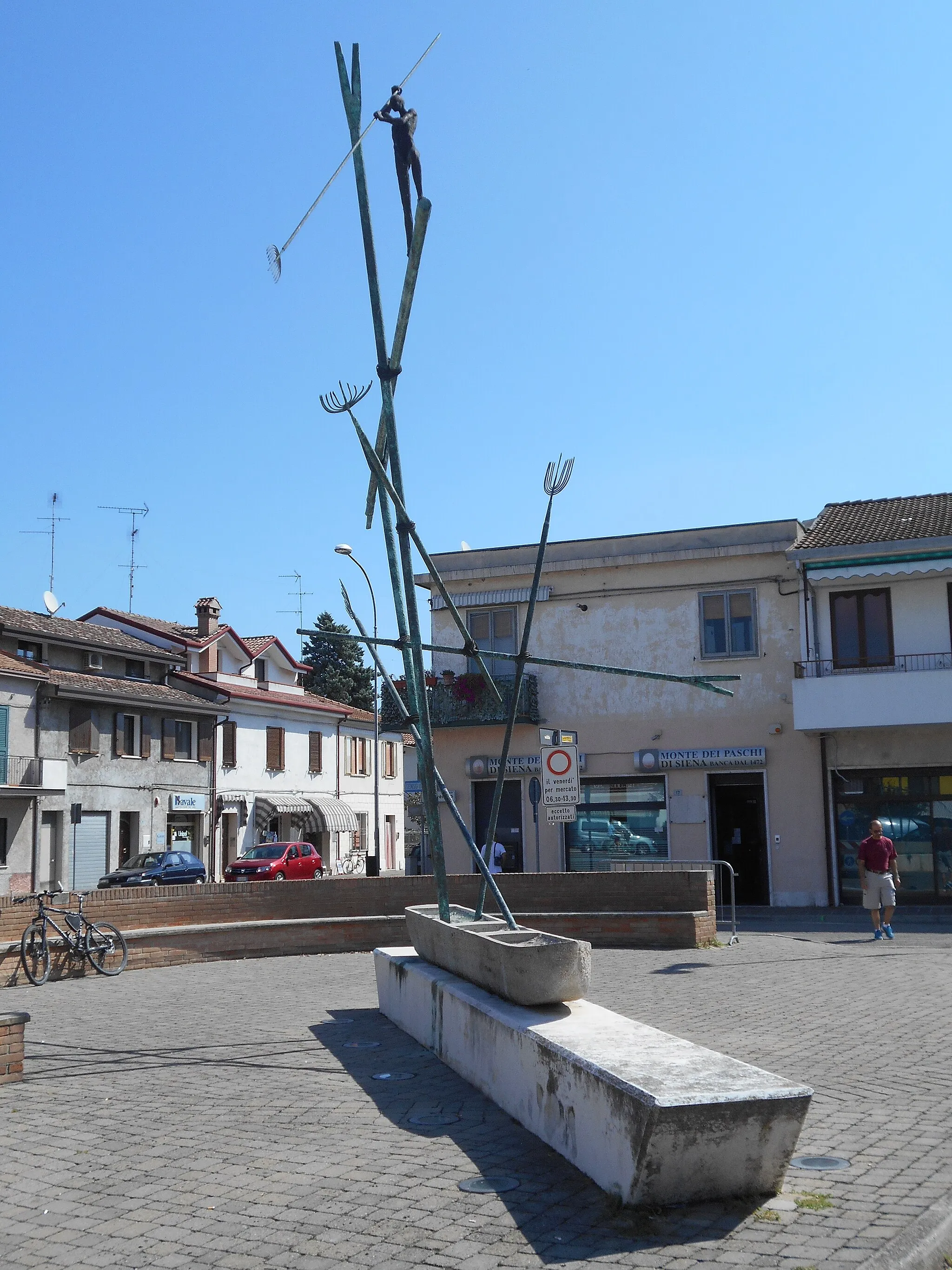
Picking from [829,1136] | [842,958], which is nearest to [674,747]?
[842,958]

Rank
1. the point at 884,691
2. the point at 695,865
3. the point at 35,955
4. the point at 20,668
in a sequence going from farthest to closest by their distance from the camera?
the point at 20,668 → the point at 884,691 → the point at 695,865 → the point at 35,955

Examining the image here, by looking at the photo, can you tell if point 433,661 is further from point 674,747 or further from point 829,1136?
point 829,1136

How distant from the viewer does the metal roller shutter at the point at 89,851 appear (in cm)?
4072

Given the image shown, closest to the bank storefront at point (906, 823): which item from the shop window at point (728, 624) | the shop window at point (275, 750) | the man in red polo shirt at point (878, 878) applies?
the shop window at point (728, 624)

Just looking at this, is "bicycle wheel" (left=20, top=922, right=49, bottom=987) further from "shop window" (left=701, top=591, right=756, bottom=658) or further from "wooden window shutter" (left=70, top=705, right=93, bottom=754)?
"wooden window shutter" (left=70, top=705, right=93, bottom=754)

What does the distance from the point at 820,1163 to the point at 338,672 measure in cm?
8940

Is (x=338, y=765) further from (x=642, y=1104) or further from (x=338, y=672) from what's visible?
(x=642, y=1104)

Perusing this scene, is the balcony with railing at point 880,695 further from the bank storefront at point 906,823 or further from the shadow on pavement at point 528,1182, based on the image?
the shadow on pavement at point 528,1182

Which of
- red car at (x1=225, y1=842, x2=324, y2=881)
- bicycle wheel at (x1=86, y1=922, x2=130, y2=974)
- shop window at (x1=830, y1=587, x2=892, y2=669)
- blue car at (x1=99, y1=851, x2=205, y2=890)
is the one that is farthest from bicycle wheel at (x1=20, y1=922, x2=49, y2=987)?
red car at (x1=225, y1=842, x2=324, y2=881)

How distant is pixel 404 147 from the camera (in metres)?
10.5

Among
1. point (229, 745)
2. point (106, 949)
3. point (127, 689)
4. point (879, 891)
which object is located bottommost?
point (106, 949)

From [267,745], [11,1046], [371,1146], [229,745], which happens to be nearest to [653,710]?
[11,1046]

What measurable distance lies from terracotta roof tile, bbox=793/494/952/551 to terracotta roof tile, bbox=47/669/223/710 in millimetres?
24028

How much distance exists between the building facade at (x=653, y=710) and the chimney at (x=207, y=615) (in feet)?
83.1
